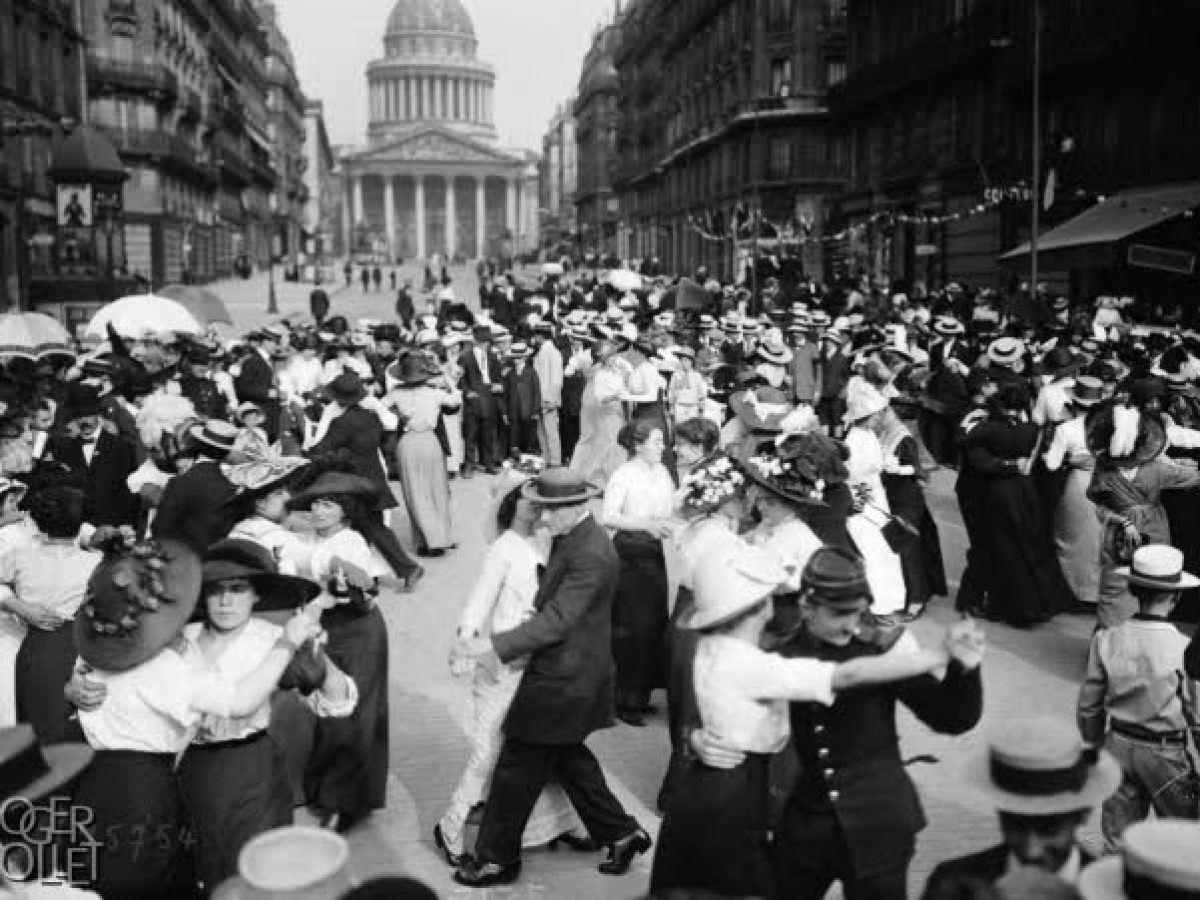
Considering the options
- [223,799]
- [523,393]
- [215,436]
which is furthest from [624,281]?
[223,799]

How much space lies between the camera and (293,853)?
3.12 meters

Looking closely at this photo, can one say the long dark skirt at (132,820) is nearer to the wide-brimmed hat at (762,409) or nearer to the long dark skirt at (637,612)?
the long dark skirt at (637,612)

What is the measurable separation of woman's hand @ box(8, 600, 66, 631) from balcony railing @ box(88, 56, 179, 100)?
160ft

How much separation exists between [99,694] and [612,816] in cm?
236

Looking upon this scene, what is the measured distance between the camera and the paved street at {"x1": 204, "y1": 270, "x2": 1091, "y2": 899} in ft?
20.0

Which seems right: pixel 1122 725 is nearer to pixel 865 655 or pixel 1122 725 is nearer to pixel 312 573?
pixel 865 655

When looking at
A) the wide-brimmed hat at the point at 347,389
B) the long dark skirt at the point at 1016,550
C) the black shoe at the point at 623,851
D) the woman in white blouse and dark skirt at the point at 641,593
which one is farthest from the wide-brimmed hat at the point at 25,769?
the long dark skirt at the point at 1016,550

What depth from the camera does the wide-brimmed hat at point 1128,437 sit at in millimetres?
8609

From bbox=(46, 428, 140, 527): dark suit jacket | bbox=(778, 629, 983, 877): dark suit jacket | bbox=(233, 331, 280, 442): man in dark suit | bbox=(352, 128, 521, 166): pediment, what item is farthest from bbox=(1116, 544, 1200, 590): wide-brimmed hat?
bbox=(352, 128, 521, 166): pediment

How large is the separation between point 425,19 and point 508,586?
162867mm

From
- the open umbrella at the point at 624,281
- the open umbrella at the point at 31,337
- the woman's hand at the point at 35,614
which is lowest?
the woman's hand at the point at 35,614

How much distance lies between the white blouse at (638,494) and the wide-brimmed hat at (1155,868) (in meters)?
4.76

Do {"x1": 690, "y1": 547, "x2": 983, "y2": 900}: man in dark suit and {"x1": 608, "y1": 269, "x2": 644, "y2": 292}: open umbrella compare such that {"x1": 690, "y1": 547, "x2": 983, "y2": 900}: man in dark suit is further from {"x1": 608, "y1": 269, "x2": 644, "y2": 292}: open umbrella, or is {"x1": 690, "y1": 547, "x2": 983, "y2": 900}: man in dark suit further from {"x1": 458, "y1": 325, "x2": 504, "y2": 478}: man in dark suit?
{"x1": 608, "y1": 269, "x2": 644, "y2": 292}: open umbrella

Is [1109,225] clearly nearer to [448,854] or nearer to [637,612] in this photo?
[637,612]
